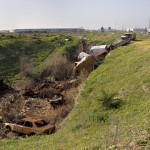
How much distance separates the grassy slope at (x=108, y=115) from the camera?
1384cm

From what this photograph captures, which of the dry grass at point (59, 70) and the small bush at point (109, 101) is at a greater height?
the small bush at point (109, 101)

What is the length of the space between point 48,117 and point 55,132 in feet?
13.6

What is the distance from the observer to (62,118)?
23.7m

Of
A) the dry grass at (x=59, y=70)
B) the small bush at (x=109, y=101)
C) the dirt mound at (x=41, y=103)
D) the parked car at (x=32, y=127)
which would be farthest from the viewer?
the dry grass at (x=59, y=70)

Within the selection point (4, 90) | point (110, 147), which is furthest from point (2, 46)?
point (110, 147)

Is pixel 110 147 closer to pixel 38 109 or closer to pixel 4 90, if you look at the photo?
pixel 38 109

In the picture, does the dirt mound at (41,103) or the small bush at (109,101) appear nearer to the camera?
the small bush at (109,101)

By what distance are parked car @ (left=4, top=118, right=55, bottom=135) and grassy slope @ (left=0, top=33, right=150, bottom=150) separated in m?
0.93

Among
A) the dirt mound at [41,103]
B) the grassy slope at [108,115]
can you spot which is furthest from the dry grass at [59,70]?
the grassy slope at [108,115]

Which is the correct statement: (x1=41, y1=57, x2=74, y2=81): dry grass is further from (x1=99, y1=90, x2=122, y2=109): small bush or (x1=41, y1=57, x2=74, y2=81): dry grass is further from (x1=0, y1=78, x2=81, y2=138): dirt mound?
(x1=99, y1=90, x2=122, y2=109): small bush

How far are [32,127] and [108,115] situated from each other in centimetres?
469

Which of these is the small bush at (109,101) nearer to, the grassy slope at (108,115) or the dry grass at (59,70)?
the grassy slope at (108,115)

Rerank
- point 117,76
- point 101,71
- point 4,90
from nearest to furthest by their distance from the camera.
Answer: point 117,76, point 101,71, point 4,90

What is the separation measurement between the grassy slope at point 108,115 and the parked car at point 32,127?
932 millimetres
